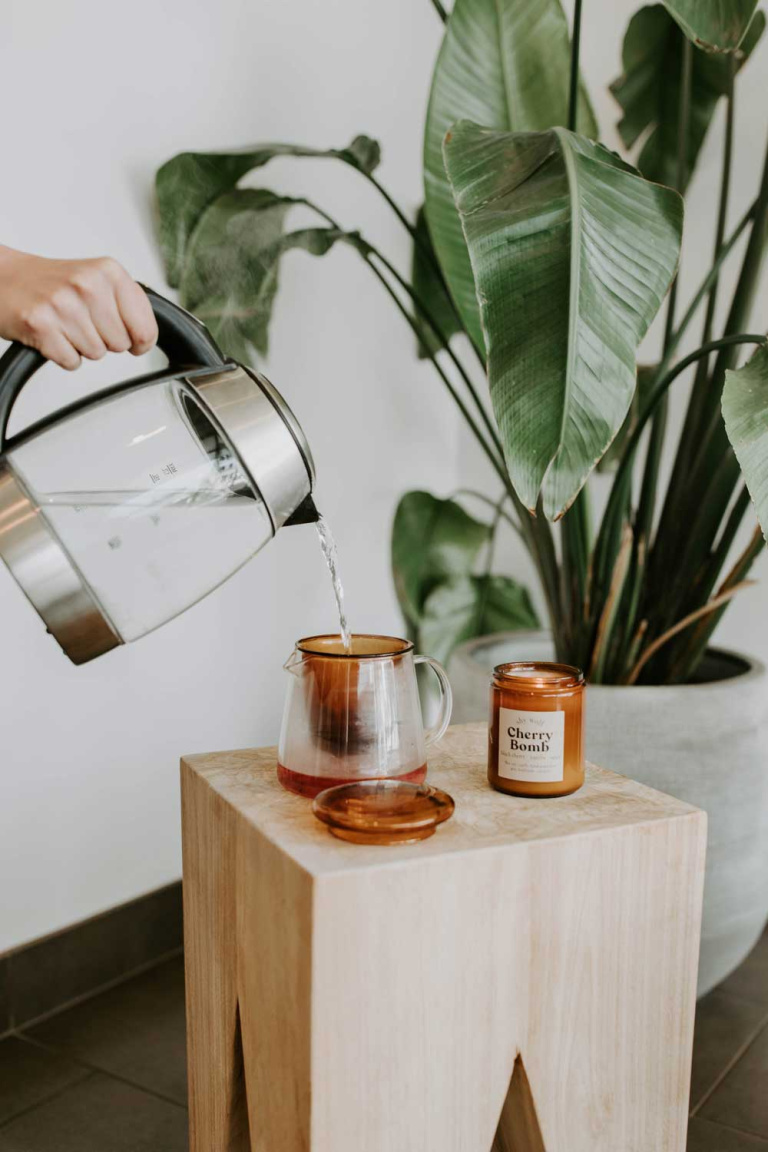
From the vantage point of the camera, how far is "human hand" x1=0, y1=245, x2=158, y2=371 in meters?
0.74

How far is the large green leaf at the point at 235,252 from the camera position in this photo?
1.41m

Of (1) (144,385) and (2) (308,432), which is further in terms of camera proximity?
(2) (308,432)

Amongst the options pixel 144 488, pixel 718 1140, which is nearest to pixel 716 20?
pixel 144 488

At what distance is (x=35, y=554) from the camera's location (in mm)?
729

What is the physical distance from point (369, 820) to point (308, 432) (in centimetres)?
109

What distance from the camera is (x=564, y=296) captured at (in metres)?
0.90

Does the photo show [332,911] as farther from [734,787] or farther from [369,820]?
[734,787]

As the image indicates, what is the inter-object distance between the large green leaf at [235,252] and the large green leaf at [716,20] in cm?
52

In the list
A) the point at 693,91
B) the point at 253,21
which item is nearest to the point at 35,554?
the point at 253,21

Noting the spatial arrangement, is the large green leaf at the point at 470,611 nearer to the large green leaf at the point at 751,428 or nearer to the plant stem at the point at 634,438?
the plant stem at the point at 634,438

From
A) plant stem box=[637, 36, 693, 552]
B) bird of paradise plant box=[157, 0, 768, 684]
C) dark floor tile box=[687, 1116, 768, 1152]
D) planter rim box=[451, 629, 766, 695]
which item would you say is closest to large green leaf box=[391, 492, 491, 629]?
bird of paradise plant box=[157, 0, 768, 684]

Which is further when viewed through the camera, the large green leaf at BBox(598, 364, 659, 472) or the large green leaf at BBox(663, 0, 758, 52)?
the large green leaf at BBox(598, 364, 659, 472)

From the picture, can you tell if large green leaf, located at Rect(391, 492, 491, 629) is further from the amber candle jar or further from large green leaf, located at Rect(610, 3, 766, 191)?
the amber candle jar

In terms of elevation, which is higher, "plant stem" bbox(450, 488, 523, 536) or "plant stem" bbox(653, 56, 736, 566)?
"plant stem" bbox(653, 56, 736, 566)
